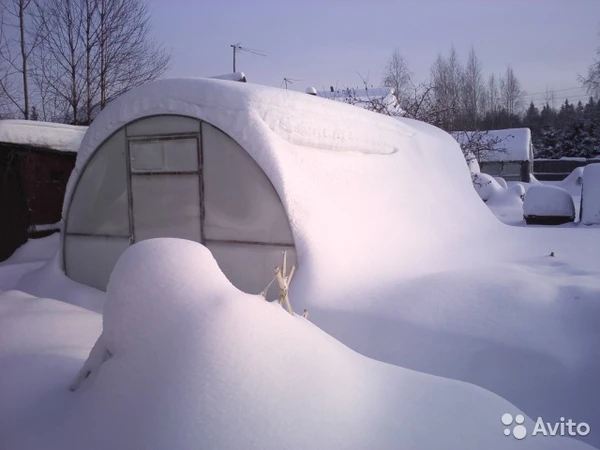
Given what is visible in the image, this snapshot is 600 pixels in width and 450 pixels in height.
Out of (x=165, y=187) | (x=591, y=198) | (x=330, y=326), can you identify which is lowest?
(x=330, y=326)

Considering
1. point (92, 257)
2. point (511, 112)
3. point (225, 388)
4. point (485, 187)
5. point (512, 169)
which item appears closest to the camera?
point (225, 388)

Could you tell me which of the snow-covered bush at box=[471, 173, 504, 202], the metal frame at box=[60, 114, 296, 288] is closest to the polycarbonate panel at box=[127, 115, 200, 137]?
the metal frame at box=[60, 114, 296, 288]

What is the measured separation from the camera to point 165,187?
6250 millimetres

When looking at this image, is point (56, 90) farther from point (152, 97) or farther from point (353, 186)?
point (353, 186)

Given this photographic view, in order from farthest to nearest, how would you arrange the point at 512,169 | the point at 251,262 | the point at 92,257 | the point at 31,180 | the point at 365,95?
the point at 512,169 → the point at 365,95 → the point at 31,180 → the point at 92,257 → the point at 251,262

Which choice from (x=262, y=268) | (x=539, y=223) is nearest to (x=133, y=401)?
(x=262, y=268)

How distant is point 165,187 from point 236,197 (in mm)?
1182

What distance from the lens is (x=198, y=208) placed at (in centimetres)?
600

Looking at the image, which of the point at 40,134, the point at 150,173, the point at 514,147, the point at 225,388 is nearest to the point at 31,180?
the point at 40,134

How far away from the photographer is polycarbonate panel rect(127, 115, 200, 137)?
5914 millimetres

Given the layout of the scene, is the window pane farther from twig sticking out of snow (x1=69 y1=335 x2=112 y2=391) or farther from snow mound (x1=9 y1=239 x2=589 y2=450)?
twig sticking out of snow (x1=69 y1=335 x2=112 y2=391)

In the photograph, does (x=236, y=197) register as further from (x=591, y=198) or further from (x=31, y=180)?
(x=591, y=198)

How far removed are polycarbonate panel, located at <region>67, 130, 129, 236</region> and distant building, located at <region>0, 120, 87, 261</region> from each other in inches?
105

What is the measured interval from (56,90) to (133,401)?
17.5m
